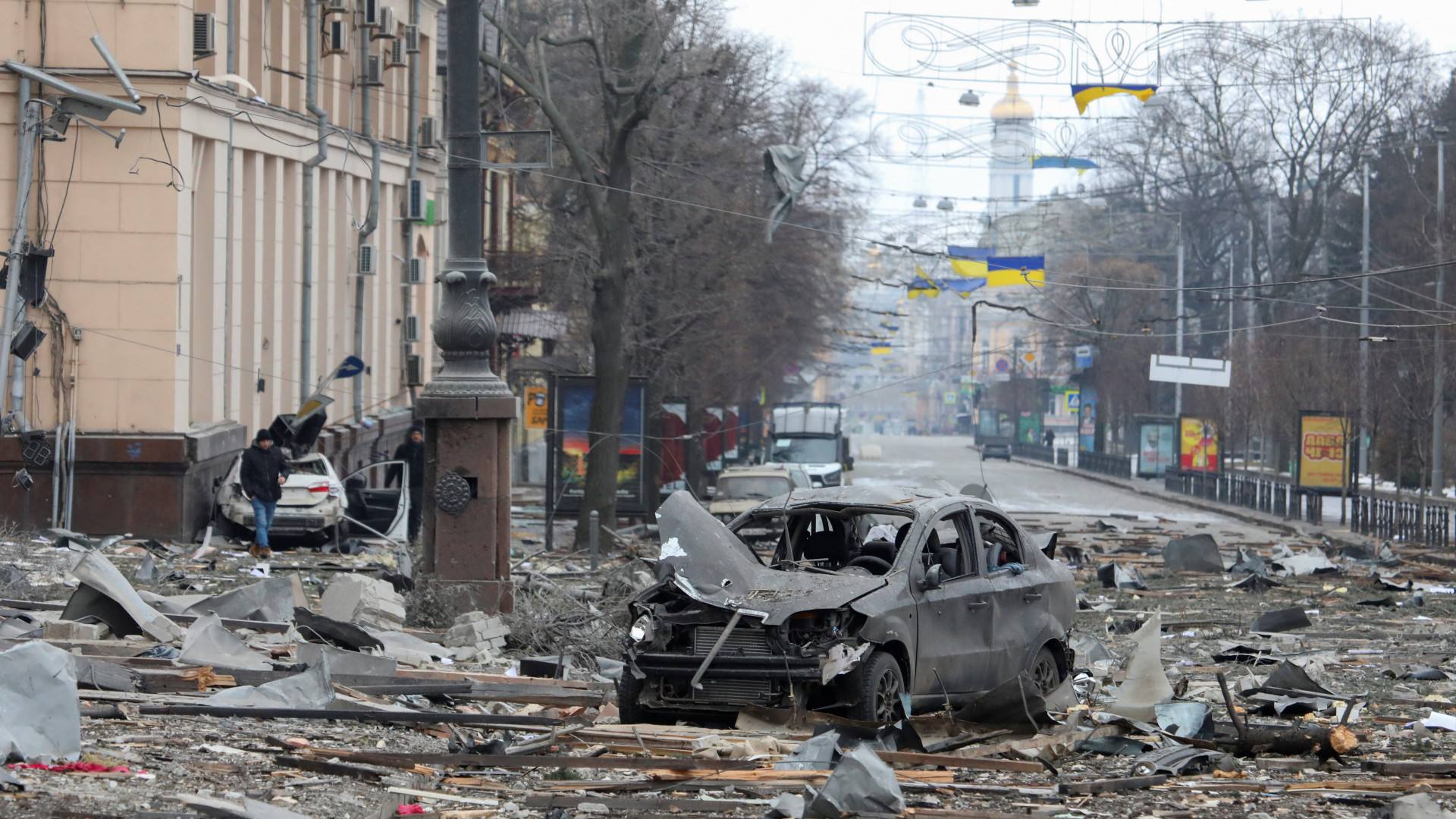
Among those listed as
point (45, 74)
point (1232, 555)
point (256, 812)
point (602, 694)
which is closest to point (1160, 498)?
point (1232, 555)

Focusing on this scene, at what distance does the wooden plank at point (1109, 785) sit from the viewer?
7.18 metres

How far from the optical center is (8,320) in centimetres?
1898

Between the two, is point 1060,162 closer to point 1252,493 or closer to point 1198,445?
point 1252,493

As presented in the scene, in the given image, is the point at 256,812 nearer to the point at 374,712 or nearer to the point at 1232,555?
the point at 374,712

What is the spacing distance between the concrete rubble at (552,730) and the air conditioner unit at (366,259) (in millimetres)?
17412

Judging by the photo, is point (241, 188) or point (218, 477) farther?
point (241, 188)

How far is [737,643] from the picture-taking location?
8617 mm

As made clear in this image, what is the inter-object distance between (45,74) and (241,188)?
15.9 feet

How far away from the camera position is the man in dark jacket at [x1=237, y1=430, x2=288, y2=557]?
20016 millimetres

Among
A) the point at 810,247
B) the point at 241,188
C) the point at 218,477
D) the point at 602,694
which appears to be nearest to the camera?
the point at 602,694

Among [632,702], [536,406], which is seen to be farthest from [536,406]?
[632,702]

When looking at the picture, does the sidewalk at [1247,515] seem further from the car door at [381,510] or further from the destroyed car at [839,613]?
the destroyed car at [839,613]

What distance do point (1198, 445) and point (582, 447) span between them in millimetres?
29047

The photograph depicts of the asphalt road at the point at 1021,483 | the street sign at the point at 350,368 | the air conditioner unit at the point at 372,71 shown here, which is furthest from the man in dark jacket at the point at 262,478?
the air conditioner unit at the point at 372,71
